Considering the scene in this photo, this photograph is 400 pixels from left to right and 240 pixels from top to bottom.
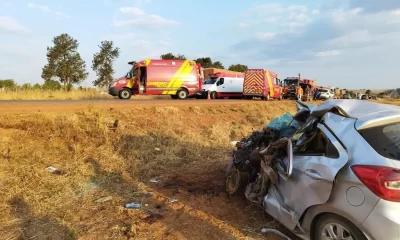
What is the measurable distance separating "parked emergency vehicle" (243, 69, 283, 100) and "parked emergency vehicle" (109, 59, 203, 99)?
491 cm

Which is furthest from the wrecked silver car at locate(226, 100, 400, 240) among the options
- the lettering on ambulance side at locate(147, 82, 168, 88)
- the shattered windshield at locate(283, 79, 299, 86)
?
the shattered windshield at locate(283, 79, 299, 86)

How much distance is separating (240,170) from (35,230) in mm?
2811

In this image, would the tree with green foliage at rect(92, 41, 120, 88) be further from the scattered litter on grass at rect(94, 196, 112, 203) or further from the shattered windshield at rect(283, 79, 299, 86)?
the scattered litter on grass at rect(94, 196, 112, 203)

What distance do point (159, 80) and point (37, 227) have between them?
18142 millimetres

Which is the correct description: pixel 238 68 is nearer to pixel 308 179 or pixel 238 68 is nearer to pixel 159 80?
pixel 159 80

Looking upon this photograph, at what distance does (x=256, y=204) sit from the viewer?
4656mm

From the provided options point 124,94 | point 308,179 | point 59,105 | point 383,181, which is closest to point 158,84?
point 124,94

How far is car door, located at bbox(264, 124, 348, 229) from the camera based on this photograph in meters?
2.98

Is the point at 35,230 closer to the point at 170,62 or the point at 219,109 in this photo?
the point at 219,109

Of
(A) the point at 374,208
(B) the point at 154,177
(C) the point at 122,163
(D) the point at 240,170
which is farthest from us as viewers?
(C) the point at 122,163

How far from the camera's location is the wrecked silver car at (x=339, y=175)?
2.59 meters

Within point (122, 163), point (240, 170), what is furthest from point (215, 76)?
point (240, 170)

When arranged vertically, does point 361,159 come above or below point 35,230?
above

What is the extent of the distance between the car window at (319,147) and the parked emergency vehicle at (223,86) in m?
23.0
